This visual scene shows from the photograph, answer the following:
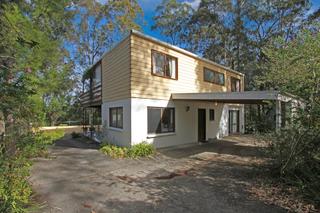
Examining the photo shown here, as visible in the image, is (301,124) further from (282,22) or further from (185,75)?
(282,22)

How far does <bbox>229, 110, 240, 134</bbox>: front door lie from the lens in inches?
674

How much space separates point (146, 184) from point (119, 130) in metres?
5.06

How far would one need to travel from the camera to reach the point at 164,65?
1068cm

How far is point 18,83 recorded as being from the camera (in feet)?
10.2

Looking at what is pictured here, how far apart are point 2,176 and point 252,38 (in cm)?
2472

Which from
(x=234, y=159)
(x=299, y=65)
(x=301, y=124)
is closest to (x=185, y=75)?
(x=234, y=159)

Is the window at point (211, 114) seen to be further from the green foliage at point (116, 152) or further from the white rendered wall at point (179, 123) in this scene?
the green foliage at point (116, 152)

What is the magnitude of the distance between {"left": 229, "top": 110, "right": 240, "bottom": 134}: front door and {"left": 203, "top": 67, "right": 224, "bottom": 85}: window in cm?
307

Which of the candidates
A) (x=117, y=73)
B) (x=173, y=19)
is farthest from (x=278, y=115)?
(x=173, y=19)

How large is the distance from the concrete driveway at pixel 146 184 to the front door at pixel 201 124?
4.27 m

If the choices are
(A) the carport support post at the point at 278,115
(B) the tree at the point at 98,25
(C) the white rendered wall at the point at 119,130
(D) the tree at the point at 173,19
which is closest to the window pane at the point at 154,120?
(C) the white rendered wall at the point at 119,130

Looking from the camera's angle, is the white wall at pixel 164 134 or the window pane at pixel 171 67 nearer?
the white wall at pixel 164 134

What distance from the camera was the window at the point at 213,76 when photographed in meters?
13.6

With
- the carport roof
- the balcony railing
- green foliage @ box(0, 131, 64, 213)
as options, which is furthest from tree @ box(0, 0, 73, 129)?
the balcony railing
